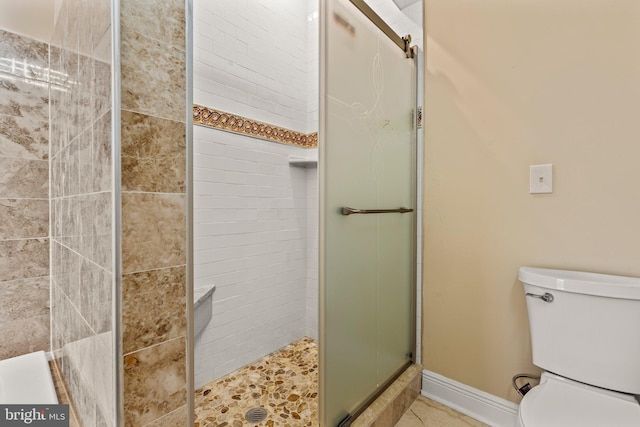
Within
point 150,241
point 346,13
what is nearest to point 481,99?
point 346,13

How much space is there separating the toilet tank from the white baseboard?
0.38 meters

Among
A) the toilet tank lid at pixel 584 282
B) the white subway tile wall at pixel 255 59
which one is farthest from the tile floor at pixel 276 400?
the white subway tile wall at pixel 255 59

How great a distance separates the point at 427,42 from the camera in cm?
165

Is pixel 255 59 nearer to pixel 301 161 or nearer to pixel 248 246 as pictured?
pixel 301 161

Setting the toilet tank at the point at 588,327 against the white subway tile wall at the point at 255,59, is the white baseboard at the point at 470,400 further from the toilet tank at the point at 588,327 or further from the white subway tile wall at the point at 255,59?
the white subway tile wall at the point at 255,59

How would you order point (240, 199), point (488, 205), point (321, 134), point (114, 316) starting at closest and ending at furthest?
point (114, 316), point (321, 134), point (488, 205), point (240, 199)

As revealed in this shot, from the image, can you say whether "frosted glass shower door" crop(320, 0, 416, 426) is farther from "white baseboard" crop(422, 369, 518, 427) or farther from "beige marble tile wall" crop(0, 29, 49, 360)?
"beige marble tile wall" crop(0, 29, 49, 360)

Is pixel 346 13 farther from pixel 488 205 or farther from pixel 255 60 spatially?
pixel 488 205

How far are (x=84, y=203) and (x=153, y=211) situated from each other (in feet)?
1.25

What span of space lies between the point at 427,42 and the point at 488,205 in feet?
3.06

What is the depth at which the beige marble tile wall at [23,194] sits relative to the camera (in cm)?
153

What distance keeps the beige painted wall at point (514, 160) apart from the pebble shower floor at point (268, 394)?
73 centimetres

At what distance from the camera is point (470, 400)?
4.93 ft

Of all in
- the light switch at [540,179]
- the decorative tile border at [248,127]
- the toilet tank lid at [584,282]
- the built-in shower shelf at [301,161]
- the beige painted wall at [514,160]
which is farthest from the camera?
the built-in shower shelf at [301,161]
